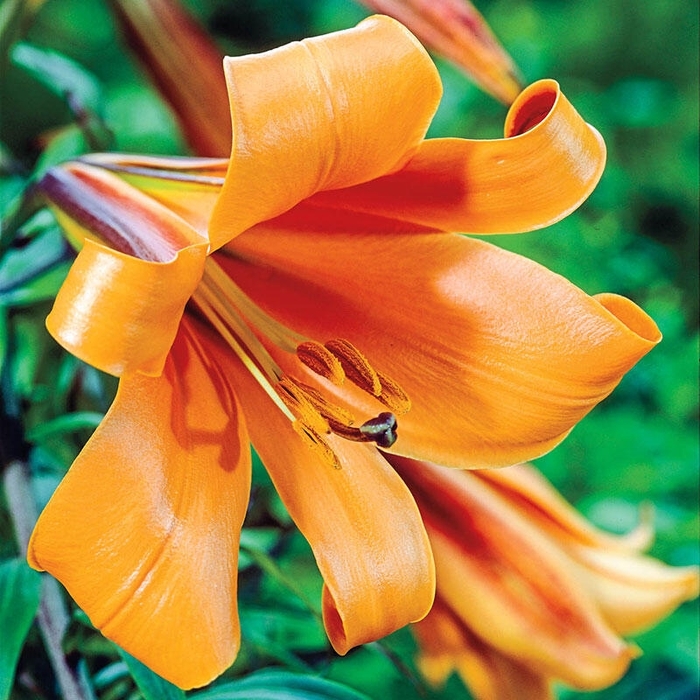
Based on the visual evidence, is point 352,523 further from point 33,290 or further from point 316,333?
point 33,290

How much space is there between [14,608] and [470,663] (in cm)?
29

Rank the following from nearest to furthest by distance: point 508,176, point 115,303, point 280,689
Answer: point 115,303 → point 508,176 → point 280,689

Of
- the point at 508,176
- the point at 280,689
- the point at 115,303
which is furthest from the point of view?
the point at 280,689

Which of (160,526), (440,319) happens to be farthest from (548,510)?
(160,526)

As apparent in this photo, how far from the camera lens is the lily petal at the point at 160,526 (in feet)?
1.34

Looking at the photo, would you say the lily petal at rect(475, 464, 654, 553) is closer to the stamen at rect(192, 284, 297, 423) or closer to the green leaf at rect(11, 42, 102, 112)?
the stamen at rect(192, 284, 297, 423)

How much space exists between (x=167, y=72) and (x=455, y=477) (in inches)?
13.3

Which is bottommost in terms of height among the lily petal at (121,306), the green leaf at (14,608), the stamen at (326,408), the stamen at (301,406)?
the green leaf at (14,608)

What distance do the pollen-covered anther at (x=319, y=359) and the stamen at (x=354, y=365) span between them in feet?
0.04

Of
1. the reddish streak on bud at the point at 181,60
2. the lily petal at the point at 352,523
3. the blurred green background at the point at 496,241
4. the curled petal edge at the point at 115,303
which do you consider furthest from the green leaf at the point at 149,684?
the reddish streak on bud at the point at 181,60

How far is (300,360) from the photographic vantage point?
50cm

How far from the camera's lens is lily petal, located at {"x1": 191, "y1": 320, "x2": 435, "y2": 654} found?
469mm

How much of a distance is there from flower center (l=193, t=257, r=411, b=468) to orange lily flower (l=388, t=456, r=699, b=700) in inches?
3.5

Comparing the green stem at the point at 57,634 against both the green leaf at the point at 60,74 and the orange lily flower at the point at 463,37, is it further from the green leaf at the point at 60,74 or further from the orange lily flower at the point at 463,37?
the orange lily flower at the point at 463,37
